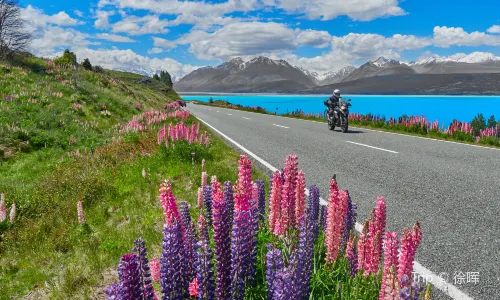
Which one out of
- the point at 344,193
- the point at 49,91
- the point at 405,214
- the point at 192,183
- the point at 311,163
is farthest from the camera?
the point at 49,91

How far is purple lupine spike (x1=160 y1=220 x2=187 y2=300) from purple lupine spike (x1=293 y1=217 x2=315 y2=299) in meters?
0.62

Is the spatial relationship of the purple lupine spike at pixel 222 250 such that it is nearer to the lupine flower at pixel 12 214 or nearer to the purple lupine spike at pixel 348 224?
the purple lupine spike at pixel 348 224

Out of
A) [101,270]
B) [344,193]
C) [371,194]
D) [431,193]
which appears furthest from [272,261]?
[431,193]

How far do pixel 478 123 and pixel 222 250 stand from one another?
1911cm

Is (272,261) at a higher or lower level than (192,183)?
higher

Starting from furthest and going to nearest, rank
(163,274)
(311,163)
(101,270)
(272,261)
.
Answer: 1. (311,163)
2. (101,270)
3. (272,261)
4. (163,274)

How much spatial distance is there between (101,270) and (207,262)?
284 cm

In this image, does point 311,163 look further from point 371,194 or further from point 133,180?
point 133,180

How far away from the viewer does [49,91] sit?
60.5ft

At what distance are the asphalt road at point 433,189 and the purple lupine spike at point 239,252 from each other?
2.39m

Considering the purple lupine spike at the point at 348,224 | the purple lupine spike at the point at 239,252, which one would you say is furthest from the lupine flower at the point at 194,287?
the purple lupine spike at the point at 348,224

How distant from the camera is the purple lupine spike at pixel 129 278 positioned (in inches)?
63.7

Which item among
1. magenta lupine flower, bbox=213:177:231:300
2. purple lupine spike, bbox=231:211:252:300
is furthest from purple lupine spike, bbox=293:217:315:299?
magenta lupine flower, bbox=213:177:231:300

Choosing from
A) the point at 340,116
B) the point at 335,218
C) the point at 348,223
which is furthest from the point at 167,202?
the point at 340,116
